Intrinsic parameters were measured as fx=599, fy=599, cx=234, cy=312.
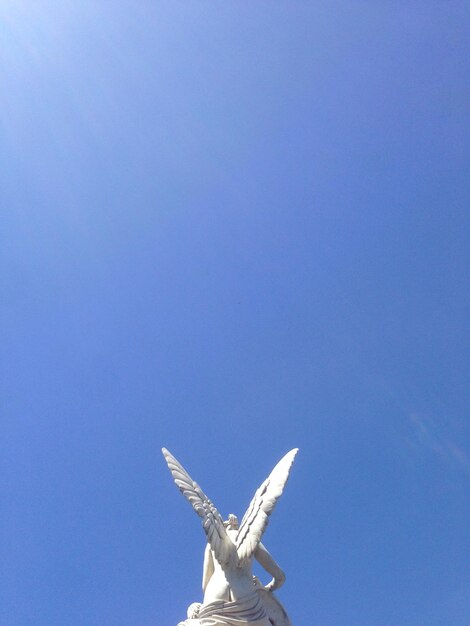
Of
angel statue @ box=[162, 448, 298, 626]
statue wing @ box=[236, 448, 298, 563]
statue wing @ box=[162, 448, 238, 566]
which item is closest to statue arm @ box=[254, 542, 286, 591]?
angel statue @ box=[162, 448, 298, 626]

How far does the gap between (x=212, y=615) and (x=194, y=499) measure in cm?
233

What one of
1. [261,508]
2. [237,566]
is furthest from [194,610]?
[261,508]

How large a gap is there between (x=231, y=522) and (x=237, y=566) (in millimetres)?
1947

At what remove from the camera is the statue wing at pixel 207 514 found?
40.8ft

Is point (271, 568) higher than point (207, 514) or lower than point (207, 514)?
lower

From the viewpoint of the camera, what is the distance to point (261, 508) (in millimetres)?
13281

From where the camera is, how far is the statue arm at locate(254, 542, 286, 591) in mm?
14055

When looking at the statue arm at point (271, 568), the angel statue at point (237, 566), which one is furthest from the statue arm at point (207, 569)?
the statue arm at point (271, 568)

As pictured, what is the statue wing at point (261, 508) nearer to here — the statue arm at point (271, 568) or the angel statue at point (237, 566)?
the angel statue at point (237, 566)

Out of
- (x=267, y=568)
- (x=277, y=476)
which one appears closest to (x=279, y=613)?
(x=267, y=568)

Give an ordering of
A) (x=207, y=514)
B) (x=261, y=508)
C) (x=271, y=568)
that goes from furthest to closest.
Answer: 1. (x=271, y=568)
2. (x=261, y=508)
3. (x=207, y=514)

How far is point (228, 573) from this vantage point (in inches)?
505

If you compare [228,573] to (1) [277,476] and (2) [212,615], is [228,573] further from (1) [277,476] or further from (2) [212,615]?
(1) [277,476]

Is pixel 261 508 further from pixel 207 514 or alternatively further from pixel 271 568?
pixel 271 568
